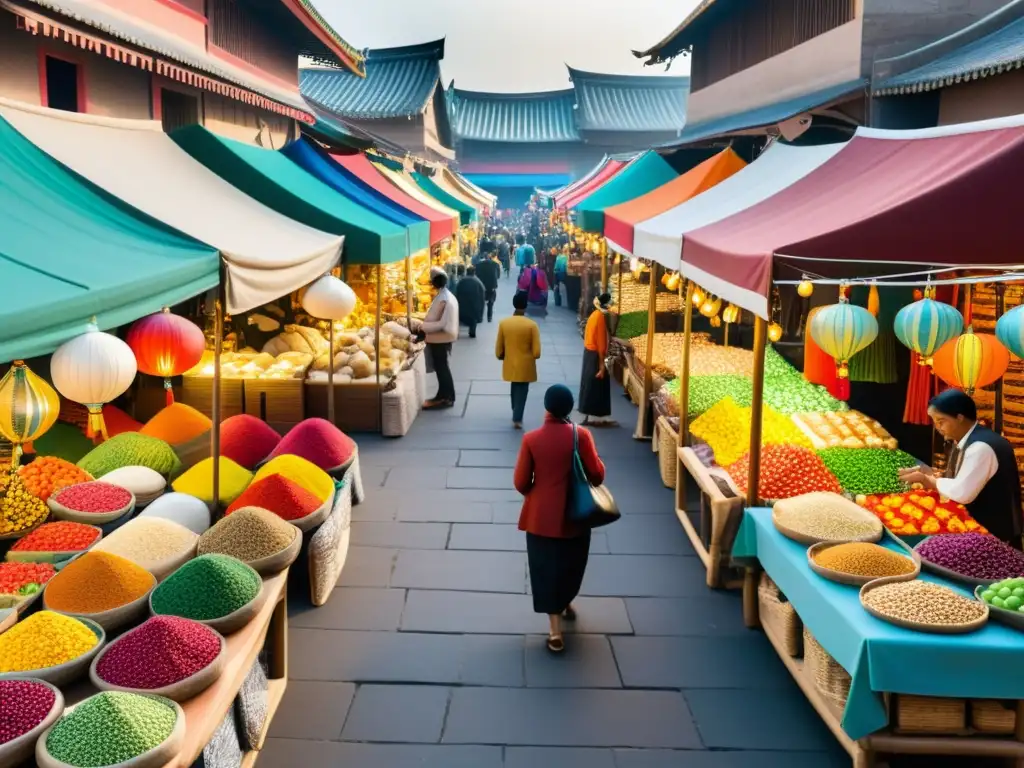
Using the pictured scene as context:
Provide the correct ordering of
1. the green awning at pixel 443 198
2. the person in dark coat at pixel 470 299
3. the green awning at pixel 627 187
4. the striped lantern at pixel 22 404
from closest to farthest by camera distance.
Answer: the striped lantern at pixel 22 404
the green awning at pixel 627 187
the person in dark coat at pixel 470 299
the green awning at pixel 443 198

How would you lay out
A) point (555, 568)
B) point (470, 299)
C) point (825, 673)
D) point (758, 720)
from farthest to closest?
point (470, 299) < point (555, 568) < point (758, 720) < point (825, 673)

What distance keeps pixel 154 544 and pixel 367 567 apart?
220 centimetres

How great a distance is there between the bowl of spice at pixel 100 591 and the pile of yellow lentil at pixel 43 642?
216 mm

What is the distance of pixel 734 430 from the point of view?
7688mm

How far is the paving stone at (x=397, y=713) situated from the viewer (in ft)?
15.4

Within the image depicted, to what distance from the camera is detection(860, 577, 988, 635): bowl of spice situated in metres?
4.15

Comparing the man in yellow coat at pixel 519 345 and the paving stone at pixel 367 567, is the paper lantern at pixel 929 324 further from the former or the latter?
the man in yellow coat at pixel 519 345

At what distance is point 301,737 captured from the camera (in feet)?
15.4

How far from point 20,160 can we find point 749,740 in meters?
5.38

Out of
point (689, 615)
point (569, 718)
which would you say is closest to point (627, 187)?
point (689, 615)

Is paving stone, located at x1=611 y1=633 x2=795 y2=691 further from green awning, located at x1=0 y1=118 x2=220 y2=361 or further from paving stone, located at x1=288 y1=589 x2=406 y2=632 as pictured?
green awning, located at x1=0 y1=118 x2=220 y2=361

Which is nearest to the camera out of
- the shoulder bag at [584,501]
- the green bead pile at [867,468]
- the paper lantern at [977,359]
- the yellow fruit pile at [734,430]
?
the paper lantern at [977,359]

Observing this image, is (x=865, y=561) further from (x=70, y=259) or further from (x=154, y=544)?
(x=70, y=259)

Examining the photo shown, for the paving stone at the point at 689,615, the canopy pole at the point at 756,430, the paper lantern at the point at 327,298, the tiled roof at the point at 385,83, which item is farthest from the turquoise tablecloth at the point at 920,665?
the tiled roof at the point at 385,83
